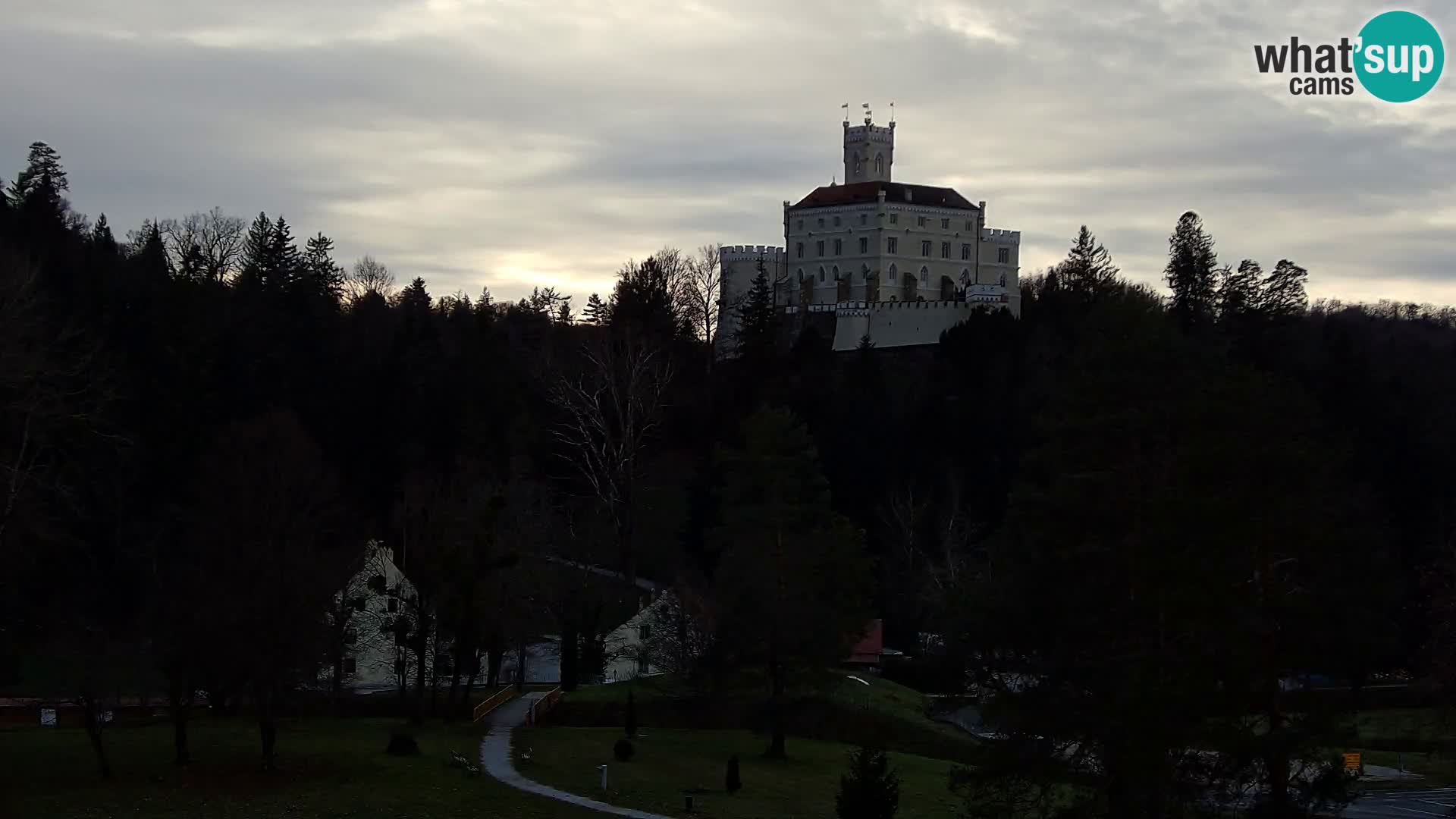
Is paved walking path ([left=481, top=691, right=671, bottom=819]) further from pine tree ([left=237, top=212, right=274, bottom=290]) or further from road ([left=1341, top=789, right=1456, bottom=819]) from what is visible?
pine tree ([left=237, top=212, right=274, bottom=290])

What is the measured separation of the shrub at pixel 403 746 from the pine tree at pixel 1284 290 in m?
57.2

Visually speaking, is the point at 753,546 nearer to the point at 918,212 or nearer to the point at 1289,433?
the point at 1289,433

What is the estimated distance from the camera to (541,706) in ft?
152

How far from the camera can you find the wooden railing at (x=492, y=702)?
4457 cm

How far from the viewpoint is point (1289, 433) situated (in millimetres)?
30578

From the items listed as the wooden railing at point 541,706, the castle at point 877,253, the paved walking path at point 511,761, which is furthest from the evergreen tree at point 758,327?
the wooden railing at point 541,706

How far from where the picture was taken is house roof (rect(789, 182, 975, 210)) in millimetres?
124938

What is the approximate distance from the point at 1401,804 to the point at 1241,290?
42.7 meters

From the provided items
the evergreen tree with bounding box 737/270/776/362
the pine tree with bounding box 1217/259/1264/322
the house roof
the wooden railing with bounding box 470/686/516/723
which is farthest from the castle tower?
the wooden railing with bounding box 470/686/516/723

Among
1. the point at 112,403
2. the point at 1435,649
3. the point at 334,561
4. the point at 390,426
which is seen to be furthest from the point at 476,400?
the point at 1435,649

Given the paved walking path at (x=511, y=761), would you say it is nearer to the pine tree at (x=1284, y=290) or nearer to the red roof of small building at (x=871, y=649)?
the red roof of small building at (x=871, y=649)

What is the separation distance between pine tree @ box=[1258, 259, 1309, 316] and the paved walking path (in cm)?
4720

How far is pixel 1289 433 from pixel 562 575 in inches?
1260

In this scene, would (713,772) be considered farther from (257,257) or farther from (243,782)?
(257,257)
